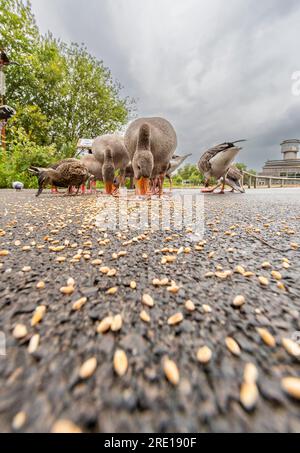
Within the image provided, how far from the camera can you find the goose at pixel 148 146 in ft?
11.4

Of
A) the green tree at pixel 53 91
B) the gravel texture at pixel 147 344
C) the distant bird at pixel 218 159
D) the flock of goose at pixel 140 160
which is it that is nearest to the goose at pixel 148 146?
the flock of goose at pixel 140 160

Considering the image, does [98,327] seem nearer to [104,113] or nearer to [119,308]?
[119,308]

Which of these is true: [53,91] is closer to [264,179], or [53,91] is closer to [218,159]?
[218,159]

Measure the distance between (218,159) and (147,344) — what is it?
5800 millimetres

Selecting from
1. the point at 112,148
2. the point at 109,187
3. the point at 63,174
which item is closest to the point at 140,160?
the point at 109,187

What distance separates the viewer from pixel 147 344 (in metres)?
0.58

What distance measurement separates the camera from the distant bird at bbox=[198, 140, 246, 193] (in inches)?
204

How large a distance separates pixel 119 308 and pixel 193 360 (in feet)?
1.06

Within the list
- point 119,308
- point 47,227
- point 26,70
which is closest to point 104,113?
point 26,70

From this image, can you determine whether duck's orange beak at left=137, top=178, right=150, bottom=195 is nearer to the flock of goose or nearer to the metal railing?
the flock of goose

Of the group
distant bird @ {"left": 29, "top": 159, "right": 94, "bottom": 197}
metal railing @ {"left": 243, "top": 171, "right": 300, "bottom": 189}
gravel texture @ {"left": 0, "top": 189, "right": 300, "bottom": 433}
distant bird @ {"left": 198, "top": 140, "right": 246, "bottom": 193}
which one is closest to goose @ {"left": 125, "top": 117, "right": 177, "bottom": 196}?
distant bird @ {"left": 29, "top": 159, "right": 94, "bottom": 197}

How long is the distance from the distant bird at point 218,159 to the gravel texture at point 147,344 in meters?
4.72

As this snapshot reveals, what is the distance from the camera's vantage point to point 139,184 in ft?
12.4

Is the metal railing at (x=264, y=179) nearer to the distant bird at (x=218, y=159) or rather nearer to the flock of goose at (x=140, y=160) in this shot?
the distant bird at (x=218, y=159)
